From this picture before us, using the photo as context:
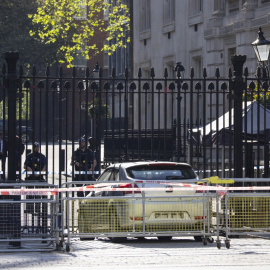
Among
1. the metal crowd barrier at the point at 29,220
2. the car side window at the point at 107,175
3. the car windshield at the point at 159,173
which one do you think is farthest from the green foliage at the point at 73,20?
the metal crowd barrier at the point at 29,220

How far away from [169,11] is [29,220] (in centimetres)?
2815

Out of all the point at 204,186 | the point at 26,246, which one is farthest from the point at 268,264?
the point at 26,246

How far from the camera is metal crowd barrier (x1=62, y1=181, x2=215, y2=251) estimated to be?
44.7ft

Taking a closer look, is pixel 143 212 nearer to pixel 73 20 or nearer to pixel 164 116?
pixel 164 116

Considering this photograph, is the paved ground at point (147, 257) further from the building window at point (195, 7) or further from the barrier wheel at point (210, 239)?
the building window at point (195, 7)

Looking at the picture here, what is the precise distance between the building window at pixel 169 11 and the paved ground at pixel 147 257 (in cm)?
2601

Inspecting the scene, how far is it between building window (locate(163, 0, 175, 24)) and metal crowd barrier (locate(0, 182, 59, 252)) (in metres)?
27.4

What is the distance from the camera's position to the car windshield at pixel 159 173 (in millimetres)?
15258

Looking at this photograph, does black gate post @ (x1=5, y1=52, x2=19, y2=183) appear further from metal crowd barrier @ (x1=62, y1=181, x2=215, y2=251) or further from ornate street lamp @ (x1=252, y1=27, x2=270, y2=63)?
ornate street lamp @ (x1=252, y1=27, x2=270, y2=63)

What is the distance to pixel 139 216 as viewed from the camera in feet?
44.8

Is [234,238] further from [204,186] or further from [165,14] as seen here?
[165,14]

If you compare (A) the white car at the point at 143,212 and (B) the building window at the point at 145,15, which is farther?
(B) the building window at the point at 145,15

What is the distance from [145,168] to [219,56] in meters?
20.5

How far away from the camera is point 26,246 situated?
44.0 ft
